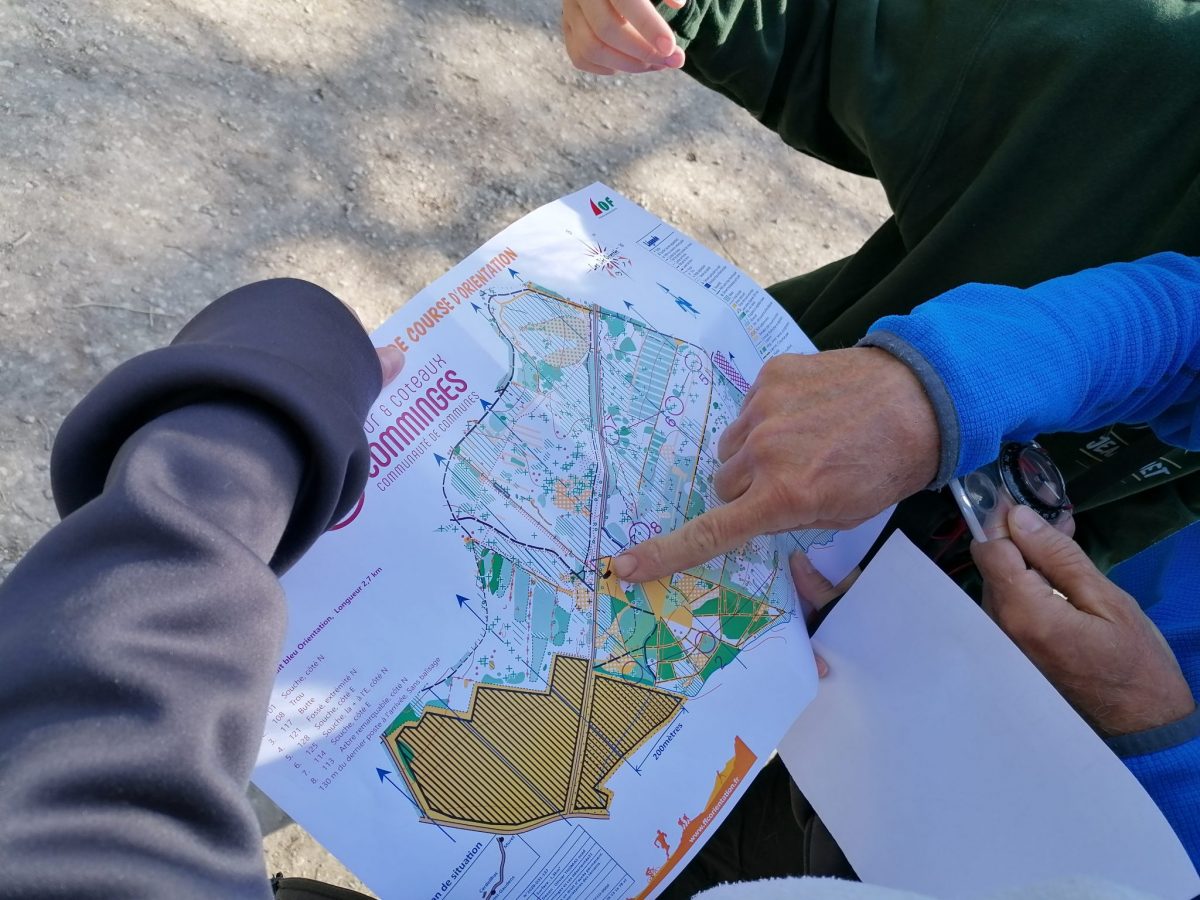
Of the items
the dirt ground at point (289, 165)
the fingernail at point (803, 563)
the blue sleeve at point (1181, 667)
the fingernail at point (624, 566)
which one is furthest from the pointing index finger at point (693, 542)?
the dirt ground at point (289, 165)

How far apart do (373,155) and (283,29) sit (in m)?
0.27

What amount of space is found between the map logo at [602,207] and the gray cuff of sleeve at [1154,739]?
60 centimetres

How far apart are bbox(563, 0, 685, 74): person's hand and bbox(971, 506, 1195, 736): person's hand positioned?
485 mm

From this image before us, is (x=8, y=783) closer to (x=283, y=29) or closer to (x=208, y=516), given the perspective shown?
(x=208, y=516)

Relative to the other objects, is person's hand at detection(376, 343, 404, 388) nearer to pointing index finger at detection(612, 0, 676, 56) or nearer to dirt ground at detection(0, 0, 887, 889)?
pointing index finger at detection(612, 0, 676, 56)

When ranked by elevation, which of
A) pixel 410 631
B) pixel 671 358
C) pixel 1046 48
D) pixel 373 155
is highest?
pixel 1046 48

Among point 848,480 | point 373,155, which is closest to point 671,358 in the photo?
point 848,480

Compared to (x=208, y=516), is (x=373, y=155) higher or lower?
lower

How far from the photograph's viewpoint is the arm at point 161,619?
0.35m

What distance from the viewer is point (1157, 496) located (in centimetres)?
80

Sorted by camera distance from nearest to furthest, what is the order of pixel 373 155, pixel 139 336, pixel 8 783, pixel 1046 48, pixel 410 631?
pixel 8 783 < pixel 410 631 < pixel 1046 48 < pixel 139 336 < pixel 373 155

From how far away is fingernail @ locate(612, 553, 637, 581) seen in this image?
0.68 metres

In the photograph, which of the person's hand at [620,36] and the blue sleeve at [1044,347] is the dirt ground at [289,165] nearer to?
the person's hand at [620,36]

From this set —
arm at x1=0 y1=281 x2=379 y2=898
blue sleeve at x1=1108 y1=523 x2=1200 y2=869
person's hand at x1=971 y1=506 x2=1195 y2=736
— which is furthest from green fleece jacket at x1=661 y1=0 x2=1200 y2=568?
Result: arm at x1=0 y1=281 x2=379 y2=898
